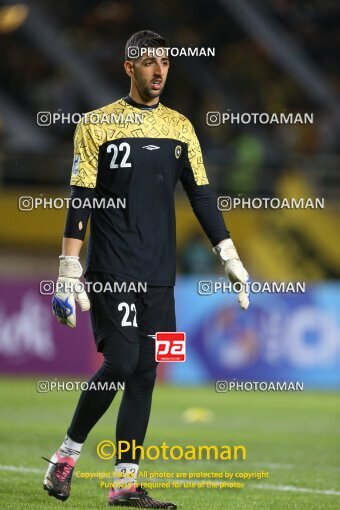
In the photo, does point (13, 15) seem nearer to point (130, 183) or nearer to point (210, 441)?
point (210, 441)

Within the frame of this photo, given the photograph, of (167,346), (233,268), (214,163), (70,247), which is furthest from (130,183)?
(214,163)

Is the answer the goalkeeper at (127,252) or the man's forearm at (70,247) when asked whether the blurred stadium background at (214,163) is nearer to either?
the goalkeeper at (127,252)

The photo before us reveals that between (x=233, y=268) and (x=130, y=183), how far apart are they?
31.2 inches

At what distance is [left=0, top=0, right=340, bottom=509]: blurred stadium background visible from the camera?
19.7 m

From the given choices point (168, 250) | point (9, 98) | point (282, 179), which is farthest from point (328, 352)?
point (168, 250)

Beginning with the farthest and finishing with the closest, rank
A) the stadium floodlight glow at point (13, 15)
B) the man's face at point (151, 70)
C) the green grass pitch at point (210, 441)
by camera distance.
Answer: the stadium floodlight glow at point (13, 15), the green grass pitch at point (210, 441), the man's face at point (151, 70)

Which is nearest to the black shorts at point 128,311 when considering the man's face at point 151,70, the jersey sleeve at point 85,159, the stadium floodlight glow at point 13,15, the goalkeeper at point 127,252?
the goalkeeper at point 127,252

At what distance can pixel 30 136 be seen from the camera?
84.6 ft

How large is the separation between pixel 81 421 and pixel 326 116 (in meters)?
19.5

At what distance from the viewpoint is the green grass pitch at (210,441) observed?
7586 mm

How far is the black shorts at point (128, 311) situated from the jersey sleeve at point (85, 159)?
536 millimetres

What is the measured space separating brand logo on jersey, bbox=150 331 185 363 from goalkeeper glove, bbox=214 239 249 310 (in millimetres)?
428

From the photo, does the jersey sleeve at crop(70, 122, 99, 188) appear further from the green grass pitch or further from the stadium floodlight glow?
the stadium floodlight glow

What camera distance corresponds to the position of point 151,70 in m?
7.15
